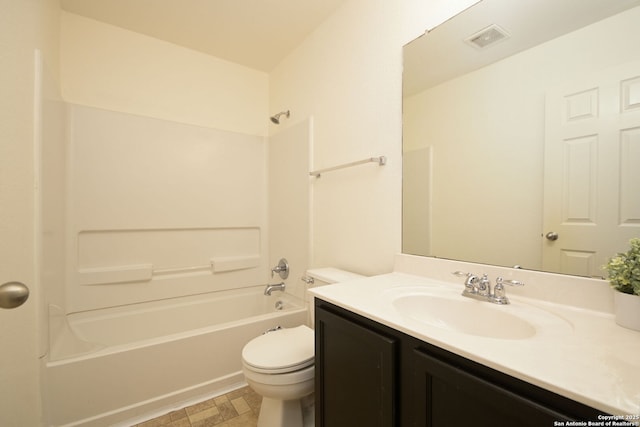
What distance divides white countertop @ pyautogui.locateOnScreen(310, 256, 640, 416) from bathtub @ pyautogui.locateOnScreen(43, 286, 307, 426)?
44.3 inches

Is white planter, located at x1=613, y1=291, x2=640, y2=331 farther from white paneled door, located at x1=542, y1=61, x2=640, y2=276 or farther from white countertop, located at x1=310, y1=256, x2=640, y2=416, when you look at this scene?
white paneled door, located at x1=542, y1=61, x2=640, y2=276

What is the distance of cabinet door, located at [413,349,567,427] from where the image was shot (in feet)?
1.61

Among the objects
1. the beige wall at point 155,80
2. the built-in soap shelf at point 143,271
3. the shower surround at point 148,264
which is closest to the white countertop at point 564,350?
the shower surround at point 148,264

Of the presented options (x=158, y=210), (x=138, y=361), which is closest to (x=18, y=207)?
(x=138, y=361)

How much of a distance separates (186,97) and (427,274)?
227 centimetres

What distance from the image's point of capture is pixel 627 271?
0.67 m

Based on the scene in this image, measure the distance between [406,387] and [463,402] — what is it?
0.16 meters

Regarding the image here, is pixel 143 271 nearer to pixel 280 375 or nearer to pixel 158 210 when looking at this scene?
pixel 158 210

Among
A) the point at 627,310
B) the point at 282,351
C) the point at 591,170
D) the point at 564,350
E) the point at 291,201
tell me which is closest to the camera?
the point at 564,350

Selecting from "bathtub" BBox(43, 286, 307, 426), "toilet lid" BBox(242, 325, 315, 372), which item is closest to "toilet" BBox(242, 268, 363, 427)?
"toilet lid" BBox(242, 325, 315, 372)

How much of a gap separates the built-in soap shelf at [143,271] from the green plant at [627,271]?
2.28 m

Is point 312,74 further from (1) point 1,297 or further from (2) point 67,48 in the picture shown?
(1) point 1,297

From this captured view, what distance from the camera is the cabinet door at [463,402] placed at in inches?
19.3

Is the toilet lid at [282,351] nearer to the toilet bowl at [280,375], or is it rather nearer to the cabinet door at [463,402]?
the toilet bowl at [280,375]
